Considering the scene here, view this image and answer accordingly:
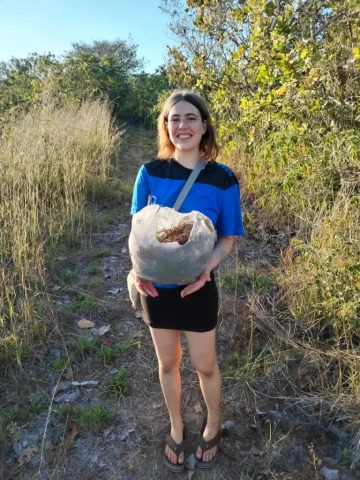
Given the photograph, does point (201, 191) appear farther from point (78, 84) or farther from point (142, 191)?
point (78, 84)

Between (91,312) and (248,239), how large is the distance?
2.04 meters

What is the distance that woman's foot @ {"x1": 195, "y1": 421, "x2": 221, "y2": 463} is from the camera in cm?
197

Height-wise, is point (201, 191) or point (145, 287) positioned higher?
point (201, 191)

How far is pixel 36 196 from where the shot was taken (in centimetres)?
405

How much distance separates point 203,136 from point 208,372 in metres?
1.20

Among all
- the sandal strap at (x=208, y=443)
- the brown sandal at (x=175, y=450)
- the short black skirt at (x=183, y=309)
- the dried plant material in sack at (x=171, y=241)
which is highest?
the dried plant material in sack at (x=171, y=241)

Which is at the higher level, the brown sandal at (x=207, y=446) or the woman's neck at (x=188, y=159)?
the woman's neck at (x=188, y=159)

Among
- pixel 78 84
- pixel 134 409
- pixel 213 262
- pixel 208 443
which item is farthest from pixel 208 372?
pixel 78 84

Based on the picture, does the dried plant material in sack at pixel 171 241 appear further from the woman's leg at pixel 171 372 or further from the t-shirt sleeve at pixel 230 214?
the woman's leg at pixel 171 372

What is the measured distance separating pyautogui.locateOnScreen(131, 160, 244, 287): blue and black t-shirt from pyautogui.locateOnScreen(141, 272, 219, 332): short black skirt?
32 centimetres

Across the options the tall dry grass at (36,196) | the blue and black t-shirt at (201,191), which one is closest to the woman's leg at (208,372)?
the blue and black t-shirt at (201,191)

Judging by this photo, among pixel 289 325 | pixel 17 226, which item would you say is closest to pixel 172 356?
pixel 289 325

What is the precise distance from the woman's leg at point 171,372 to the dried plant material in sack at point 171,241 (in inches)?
16.9

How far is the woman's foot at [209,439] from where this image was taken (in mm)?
1966
